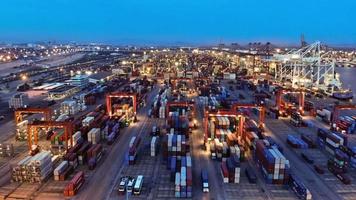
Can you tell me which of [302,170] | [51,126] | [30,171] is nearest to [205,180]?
[302,170]

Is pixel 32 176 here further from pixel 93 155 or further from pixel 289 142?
pixel 289 142

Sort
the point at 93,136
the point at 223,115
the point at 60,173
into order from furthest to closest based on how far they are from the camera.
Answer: the point at 223,115, the point at 93,136, the point at 60,173

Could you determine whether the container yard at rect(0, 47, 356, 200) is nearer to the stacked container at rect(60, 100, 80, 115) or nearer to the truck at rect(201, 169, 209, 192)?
the truck at rect(201, 169, 209, 192)

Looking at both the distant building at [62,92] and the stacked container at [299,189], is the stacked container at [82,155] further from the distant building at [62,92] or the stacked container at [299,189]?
the distant building at [62,92]

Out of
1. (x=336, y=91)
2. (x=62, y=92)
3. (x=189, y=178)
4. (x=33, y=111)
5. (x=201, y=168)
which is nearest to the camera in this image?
(x=189, y=178)

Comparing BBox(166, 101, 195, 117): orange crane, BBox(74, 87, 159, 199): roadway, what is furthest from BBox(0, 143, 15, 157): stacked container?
BBox(166, 101, 195, 117): orange crane

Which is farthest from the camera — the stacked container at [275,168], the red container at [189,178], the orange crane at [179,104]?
the orange crane at [179,104]

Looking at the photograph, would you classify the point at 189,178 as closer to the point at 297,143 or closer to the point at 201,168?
the point at 201,168

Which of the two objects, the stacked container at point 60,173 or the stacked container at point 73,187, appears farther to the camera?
the stacked container at point 60,173

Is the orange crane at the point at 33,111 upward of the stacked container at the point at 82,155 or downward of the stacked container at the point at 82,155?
upward

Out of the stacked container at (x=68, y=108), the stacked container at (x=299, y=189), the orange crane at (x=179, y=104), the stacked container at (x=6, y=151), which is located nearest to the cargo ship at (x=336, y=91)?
the orange crane at (x=179, y=104)

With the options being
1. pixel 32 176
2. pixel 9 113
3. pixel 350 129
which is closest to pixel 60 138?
pixel 32 176
